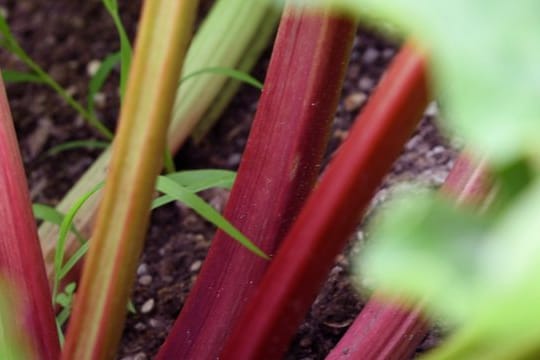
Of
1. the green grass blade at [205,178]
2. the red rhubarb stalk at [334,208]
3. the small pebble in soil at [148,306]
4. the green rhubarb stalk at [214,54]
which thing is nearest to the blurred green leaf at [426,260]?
the red rhubarb stalk at [334,208]

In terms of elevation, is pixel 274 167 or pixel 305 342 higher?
pixel 274 167

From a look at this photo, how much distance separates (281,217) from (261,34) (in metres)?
0.50

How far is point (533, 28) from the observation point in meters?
0.30

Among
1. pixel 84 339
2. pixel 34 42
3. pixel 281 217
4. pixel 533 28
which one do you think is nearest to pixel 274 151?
pixel 281 217

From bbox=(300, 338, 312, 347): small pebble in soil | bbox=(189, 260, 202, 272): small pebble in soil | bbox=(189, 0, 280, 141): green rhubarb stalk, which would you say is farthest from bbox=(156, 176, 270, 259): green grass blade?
bbox=(189, 0, 280, 141): green rhubarb stalk

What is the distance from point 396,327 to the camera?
610 mm

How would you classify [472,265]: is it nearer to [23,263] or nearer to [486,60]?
[486,60]

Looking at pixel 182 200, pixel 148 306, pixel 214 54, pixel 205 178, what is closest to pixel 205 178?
pixel 205 178

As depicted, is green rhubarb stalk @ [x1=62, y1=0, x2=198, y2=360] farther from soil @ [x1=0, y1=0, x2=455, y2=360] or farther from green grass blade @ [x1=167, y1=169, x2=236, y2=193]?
soil @ [x1=0, y1=0, x2=455, y2=360]

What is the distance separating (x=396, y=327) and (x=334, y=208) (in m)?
0.21

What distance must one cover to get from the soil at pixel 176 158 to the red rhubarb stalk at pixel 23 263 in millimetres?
231

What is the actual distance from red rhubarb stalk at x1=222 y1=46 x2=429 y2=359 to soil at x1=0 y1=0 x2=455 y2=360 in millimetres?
268

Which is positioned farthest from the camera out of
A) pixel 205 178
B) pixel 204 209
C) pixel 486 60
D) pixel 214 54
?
pixel 214 54

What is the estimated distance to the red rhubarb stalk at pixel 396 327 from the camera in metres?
0.61
